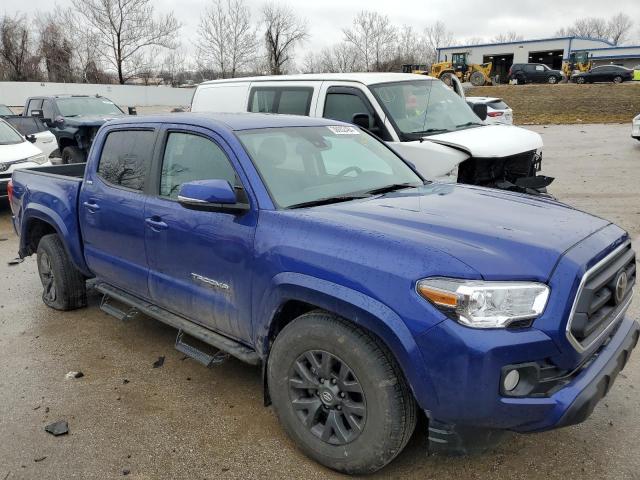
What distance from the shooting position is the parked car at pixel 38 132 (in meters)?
12.7

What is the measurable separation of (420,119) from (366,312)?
5.41 meters

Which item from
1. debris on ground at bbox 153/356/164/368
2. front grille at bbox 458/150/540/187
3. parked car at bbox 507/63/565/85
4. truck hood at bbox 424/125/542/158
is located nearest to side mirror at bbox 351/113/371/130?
truck hood at bbox 424/125/542/158

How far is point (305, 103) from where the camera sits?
7707 mm

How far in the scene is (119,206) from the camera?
4.21 m

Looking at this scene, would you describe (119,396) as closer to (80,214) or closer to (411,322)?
(80,214)

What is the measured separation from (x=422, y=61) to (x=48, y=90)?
53775mm

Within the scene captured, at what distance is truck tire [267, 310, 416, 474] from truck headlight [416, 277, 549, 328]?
429 mm

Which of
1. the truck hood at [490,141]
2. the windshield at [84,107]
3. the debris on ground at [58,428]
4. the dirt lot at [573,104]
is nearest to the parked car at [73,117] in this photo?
the windshield at [84,107]

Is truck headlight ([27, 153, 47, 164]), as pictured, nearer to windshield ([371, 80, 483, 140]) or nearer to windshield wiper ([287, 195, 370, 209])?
windshield ([371, 80, 483, 140])

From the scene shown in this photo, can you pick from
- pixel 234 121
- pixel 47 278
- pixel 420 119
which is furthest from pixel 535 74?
pixel 234 121

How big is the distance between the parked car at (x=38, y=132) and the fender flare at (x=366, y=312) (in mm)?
10904

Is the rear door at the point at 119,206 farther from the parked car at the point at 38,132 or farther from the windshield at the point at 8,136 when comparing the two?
the parked car at the point at 38,132

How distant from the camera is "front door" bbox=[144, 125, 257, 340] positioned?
3287mm

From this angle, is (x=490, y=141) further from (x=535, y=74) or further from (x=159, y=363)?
(x=535, y=74)
